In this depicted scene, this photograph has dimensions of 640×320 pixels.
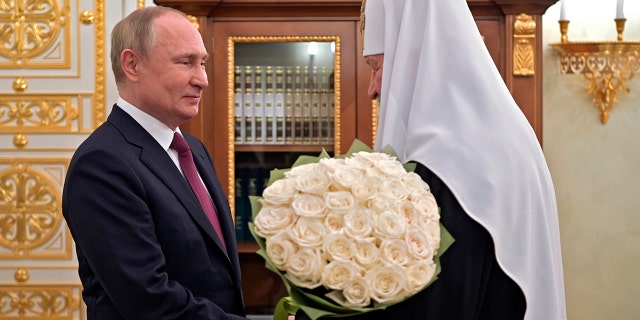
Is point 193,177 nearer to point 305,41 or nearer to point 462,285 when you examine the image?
point 462,285

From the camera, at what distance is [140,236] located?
1694mm

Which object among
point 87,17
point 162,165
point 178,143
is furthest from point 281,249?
point 87,17

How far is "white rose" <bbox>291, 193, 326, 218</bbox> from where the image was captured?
127 cm

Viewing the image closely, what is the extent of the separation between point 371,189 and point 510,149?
32cm

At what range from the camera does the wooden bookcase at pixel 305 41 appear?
3.49m

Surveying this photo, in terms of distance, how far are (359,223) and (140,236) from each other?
2.04 feet

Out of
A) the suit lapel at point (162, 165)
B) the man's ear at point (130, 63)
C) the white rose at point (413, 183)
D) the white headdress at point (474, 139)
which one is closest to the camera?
the white rose at point (413, 183)

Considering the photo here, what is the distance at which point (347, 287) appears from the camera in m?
1.24

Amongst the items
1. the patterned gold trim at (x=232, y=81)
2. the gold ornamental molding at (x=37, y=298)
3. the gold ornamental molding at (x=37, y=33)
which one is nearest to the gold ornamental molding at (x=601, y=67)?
the patterned gold trim at (x=232, y=81)

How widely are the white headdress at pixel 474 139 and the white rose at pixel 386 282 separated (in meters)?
0.24

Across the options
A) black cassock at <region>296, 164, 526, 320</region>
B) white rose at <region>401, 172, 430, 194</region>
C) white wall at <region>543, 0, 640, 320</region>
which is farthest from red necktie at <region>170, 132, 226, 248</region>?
white wall at <region>543, 0, 640, 320</region>

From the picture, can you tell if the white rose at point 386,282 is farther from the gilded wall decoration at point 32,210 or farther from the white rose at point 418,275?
the gilded wall decoration at point 32,210

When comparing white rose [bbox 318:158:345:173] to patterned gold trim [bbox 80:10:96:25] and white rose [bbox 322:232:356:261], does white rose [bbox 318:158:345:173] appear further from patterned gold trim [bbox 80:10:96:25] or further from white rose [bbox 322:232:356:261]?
patterned gold trim [bbox 80:10:96:25]

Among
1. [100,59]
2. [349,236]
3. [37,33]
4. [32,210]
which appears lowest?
[32,210]
